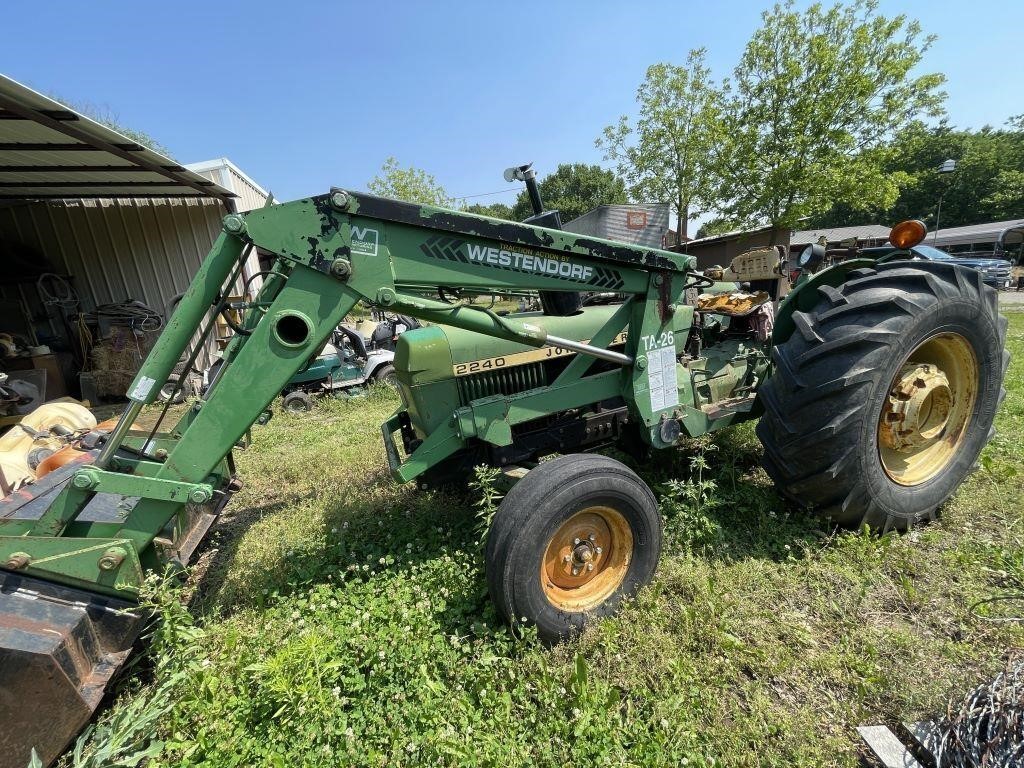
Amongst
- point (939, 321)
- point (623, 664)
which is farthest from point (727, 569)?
point (939, 321)

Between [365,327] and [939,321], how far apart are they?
7.98 meters

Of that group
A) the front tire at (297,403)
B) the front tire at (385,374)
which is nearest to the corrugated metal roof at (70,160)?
the front tire at (297,403)

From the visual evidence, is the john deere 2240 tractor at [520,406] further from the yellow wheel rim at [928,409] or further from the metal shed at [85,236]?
the metal shed at [85,236]

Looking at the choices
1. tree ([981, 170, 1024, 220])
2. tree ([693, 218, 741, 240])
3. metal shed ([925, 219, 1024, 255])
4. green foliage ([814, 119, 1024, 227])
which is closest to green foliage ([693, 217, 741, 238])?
tree ([693, 218, 741, 240])

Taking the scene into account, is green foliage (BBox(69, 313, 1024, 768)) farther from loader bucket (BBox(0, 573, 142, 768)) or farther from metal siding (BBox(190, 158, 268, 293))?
metal siding (BBox(190, 158, 268, 293))

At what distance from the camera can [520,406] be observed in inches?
101

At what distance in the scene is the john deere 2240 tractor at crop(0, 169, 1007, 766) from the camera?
184cm

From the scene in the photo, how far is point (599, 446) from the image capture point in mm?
3160

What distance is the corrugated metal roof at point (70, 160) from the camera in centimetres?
480

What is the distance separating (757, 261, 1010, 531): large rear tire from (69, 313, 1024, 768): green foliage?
31cm

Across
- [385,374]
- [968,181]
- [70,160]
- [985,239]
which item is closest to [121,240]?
[70,160]

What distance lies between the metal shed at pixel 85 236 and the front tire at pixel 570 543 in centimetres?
714

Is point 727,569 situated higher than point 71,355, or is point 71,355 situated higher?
point 727,569

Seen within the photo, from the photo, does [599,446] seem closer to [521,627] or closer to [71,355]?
[521,627]
